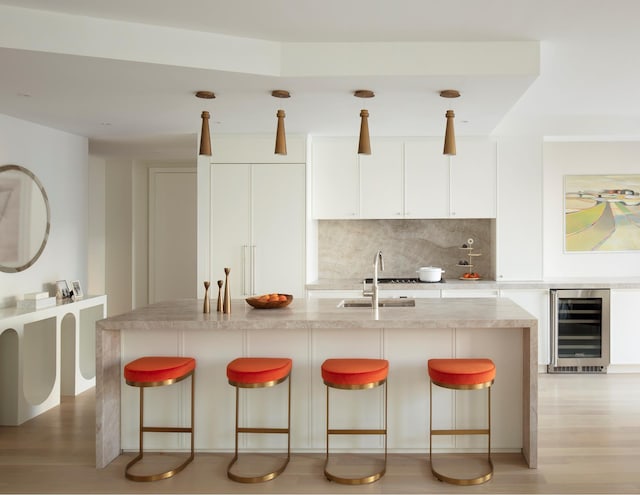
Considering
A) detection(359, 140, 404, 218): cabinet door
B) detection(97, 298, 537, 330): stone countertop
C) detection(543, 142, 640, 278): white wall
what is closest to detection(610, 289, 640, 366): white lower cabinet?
detection(543, 142, 640, 278): white wall

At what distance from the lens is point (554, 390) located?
500 centimetres

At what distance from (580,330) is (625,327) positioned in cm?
43

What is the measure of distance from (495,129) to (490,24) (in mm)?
2508

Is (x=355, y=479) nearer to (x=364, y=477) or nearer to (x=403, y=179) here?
(x=364, y=477)

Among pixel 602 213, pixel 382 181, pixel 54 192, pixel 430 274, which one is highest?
pixel 382 181

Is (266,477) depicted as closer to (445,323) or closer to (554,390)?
(445,323)

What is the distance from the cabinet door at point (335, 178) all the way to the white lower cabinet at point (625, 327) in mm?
2630

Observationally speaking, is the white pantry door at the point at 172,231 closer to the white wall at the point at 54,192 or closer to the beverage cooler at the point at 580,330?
the white wall at the point at 54,192

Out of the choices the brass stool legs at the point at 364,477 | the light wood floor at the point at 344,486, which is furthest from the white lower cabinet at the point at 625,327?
the brass stool legs at the point at 364,477

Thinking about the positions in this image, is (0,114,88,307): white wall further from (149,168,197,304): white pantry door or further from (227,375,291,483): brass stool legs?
(227,375,291,483): brass stool legs

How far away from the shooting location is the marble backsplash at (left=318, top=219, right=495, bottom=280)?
6293 millimetres

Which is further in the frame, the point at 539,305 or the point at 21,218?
the point at 539,305

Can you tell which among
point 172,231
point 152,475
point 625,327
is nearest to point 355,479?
point 152,475

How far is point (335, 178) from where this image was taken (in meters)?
5.78
